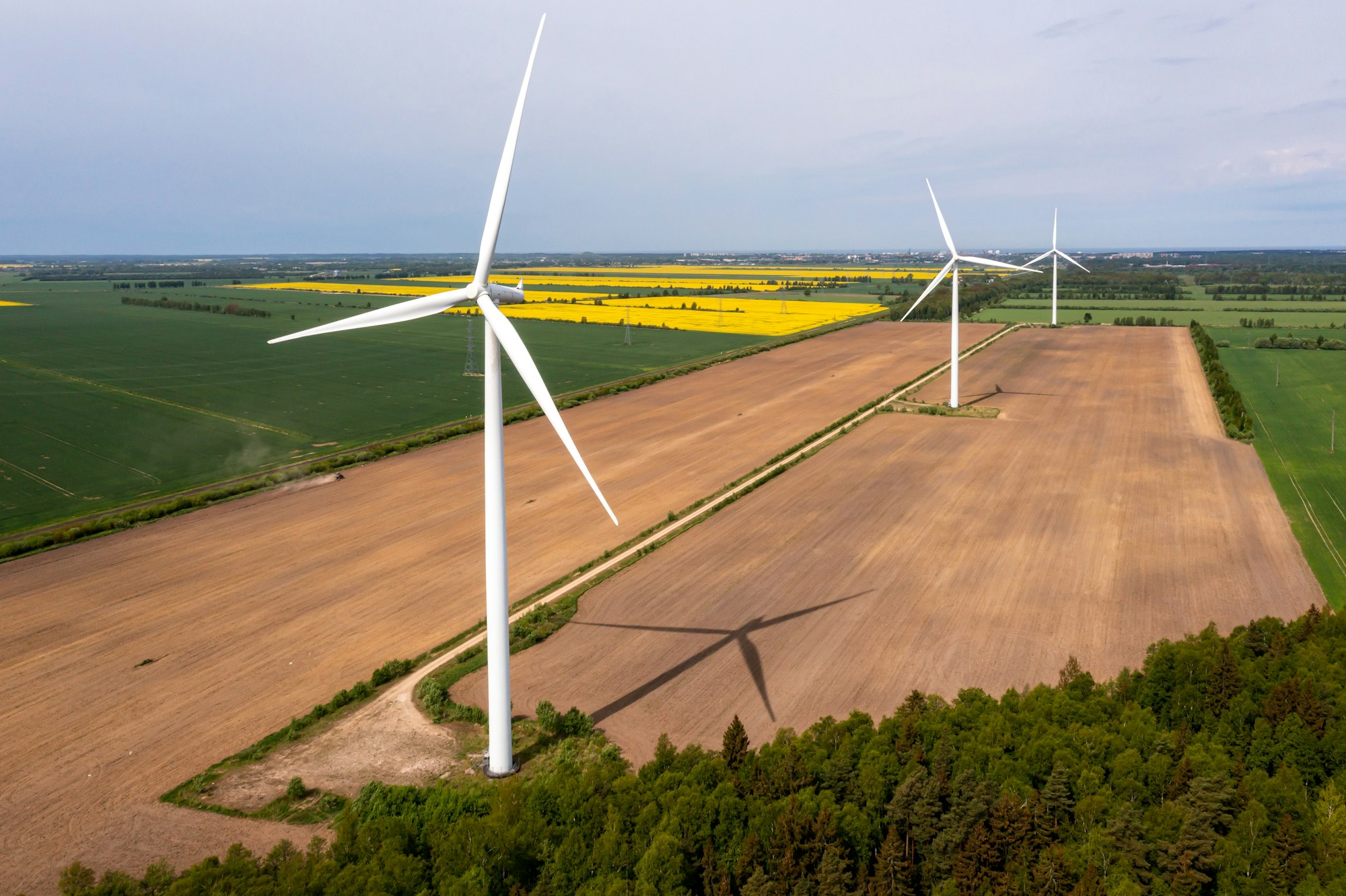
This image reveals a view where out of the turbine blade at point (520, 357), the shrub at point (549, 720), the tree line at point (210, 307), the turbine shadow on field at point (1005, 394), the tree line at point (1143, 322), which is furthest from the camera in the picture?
the tree line at point (210, 307)

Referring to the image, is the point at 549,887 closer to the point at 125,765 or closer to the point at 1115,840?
the point at 1115,840

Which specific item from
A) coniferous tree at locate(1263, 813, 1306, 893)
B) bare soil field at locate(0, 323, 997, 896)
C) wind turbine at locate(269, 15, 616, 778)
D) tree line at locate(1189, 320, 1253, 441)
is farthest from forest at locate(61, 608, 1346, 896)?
tree line at locate(1189, 320, 1253, 441)

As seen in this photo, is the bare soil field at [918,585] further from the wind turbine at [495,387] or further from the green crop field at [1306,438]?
the wind turbine at [495,387]

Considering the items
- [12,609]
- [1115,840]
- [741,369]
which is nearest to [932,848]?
[1115,840]

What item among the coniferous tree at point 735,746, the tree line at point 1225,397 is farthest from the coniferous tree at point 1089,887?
the tree line at point 1225,397

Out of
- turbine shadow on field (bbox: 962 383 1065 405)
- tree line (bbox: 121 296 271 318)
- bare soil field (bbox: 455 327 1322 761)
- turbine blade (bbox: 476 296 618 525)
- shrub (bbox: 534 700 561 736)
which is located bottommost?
shrub (bbox: 534 700 561 736)

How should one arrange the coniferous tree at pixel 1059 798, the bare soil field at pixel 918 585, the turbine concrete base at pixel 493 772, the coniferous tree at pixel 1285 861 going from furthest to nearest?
the bare soil field at pixel 918 585 < the turbine concrete base at pixel 493 772 < the coniferous tree at pixel 1059 798 < the coniferous tree at pixel 1285 861

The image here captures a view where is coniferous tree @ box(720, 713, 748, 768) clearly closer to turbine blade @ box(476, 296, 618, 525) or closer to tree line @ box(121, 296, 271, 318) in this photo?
turbine blade @ box(476, 296, 618, 525)
